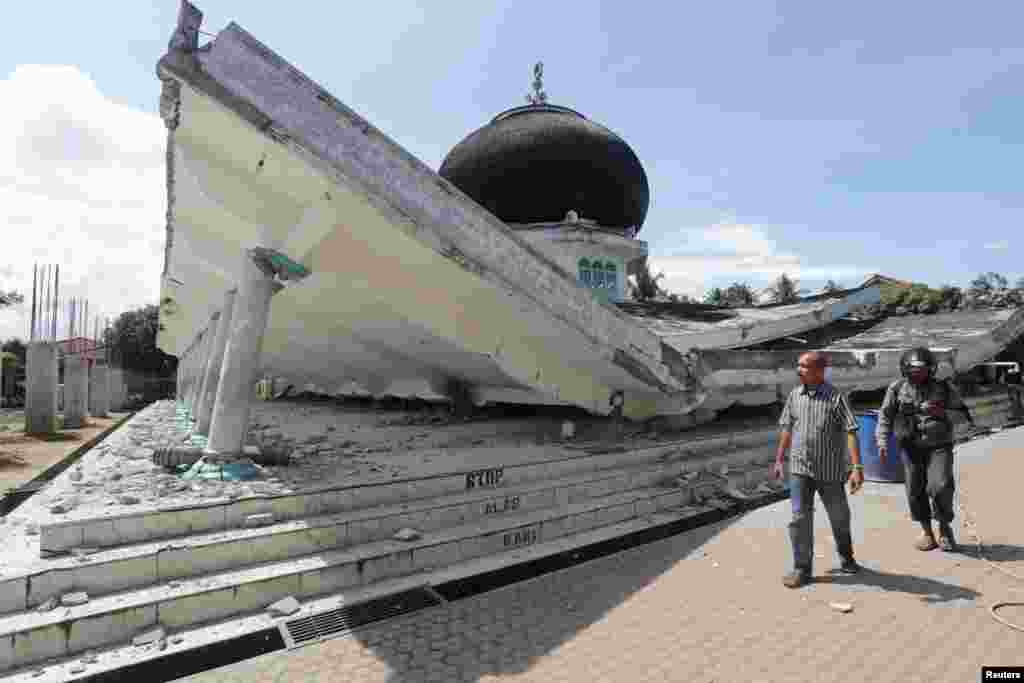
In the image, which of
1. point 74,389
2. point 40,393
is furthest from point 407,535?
point 74,389

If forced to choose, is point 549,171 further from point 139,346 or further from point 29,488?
point 139,346

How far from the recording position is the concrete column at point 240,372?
529 cm

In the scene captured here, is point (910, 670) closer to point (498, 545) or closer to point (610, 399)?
point (498, 545)

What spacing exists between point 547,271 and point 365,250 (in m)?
1.73

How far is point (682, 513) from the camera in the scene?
5906mm

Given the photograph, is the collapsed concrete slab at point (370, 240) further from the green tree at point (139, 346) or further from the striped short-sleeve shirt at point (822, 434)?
the green tree at point (139, 346)

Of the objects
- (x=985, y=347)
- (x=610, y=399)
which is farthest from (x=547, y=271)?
(x=985, y=347)

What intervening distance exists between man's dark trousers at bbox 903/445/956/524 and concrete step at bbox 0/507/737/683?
2.35 metres

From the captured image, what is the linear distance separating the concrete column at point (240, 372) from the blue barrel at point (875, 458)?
661 centimetres

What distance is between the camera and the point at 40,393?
52.7 feet

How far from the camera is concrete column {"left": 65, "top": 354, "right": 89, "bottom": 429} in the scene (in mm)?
17781

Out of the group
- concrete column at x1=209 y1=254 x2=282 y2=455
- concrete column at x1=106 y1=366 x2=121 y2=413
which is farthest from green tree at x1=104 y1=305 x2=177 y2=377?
concrete column at x1=209 y1=254 x2=282 y2=455

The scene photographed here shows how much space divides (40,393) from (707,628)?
18.4m

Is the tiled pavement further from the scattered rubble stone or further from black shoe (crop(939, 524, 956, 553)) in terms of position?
the scattered rubble stone
